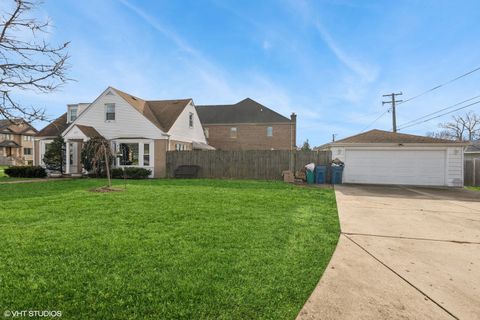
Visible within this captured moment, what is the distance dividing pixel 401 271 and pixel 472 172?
56.0 feet

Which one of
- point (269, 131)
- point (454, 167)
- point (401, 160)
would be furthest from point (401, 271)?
point (269, 131)

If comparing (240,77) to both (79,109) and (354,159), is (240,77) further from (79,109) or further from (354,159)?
(79,109)

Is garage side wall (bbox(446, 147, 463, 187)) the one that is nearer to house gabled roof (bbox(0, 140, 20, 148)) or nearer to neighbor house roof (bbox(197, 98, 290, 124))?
neighbor house roof (bbox(197, 98, 290, 124))

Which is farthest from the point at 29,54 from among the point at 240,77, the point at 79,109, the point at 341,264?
the point at 79,109

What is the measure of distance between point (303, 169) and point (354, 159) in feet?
9.64

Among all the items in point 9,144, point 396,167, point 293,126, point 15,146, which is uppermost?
point 293,126

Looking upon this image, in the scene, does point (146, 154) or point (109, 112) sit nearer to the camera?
point (146, 154)

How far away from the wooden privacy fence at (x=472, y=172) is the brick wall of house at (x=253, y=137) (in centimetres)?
1748

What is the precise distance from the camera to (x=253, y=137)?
3275 cm

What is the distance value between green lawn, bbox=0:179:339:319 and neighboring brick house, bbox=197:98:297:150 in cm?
2578

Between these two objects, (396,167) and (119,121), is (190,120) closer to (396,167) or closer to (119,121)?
(119,121)

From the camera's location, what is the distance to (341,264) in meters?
3.68

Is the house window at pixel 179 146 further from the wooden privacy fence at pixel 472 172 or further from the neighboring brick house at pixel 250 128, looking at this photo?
the wooden privacy fence at pixel 472 172

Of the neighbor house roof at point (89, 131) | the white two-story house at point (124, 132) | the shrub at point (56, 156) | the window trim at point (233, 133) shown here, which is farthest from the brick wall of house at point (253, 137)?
the shrub at point (56, 156)
